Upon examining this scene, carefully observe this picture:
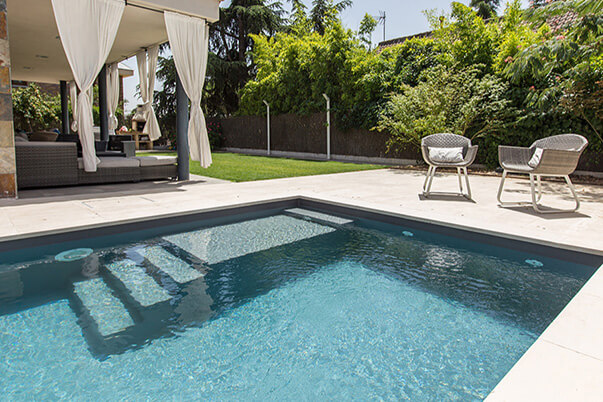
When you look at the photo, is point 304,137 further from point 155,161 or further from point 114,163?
point 114,163

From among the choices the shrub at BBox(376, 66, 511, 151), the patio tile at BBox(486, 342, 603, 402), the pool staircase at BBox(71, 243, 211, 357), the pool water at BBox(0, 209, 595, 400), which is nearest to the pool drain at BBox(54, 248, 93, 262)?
the pool water at BBox(0, 209, 595, 400)

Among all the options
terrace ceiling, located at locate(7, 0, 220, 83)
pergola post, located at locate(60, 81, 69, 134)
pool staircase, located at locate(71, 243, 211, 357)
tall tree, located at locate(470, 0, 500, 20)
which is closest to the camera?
pool staircase, located at locate(71, 243, 211, 357)

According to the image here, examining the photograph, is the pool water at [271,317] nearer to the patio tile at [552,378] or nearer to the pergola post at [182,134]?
the patio tile at [552,378]

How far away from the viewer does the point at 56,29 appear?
7406mm

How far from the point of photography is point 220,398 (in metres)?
1.59

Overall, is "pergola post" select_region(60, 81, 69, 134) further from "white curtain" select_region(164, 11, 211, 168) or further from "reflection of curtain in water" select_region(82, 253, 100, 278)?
"reflection of curtain in water" select_region(82, 253, 100, 278)

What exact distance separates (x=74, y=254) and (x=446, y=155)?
15.5ft

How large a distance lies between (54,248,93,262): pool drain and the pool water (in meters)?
0.05

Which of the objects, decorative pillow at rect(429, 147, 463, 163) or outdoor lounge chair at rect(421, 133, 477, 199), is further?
decorative pillow at rect(429, 147, 463, 163)

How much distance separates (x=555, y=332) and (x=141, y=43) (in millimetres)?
8882

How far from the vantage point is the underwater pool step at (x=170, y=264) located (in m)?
2.89

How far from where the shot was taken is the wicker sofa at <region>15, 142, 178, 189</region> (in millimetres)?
5648

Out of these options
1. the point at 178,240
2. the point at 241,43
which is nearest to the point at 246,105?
the point at 241,43

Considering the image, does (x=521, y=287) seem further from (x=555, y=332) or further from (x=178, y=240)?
(x=178, y=240)
